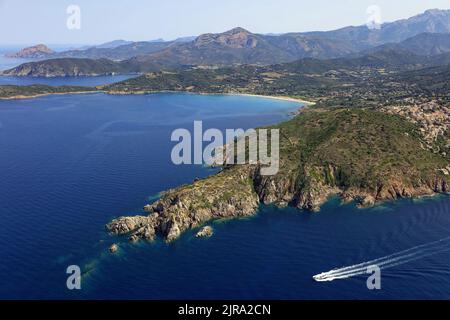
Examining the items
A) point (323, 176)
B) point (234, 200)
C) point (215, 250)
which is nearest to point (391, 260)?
point (215, 250)

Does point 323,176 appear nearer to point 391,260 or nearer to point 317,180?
point 317,180

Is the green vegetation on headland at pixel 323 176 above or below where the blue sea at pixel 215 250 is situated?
above

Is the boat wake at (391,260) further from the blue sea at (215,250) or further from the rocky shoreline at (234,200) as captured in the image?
the rocky shoreline at (234,200)

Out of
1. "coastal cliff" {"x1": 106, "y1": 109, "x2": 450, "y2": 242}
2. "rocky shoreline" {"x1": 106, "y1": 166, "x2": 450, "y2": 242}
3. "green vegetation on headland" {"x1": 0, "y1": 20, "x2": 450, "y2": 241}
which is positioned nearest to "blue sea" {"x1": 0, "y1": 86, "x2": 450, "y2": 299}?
"rocky shoreline" {"x1": 106, "y1": 166, "x2": 450, "y2": 242}

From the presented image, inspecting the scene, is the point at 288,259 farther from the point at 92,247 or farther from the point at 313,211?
the point at 92,247

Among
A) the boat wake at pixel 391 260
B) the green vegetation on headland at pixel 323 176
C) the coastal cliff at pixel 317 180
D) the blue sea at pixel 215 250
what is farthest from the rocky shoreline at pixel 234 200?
the boat wake at pixel 391 260
